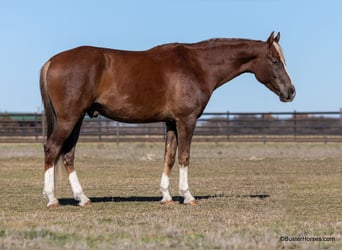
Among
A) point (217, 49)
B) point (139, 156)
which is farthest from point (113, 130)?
point (217, 49)

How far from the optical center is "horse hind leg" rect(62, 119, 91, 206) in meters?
11.0

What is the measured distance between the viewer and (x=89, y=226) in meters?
8.42

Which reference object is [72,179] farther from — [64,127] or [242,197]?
[242,197]

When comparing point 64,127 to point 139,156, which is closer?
point 64,127

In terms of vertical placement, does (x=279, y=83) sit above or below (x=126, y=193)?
above

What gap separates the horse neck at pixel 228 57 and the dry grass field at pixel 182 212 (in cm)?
208

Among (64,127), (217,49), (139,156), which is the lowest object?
(139,156)

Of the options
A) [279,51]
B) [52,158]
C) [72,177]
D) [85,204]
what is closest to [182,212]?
[85,204]

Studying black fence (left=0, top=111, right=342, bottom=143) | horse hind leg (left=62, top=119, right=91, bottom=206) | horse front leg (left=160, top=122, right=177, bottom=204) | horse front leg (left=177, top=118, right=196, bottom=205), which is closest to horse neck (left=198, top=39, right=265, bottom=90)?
horse front leg (left=177, top=118, right=196, bottom=205)

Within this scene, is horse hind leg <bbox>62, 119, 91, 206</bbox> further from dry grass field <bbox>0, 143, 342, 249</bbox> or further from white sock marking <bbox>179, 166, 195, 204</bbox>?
white sock marking <bbox>179, 166, 195, 204</bbox>

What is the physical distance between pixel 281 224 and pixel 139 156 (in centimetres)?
1728

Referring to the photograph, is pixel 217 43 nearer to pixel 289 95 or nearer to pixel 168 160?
pixel 289 95

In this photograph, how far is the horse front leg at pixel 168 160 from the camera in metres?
11.3

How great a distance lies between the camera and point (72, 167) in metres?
11.1
